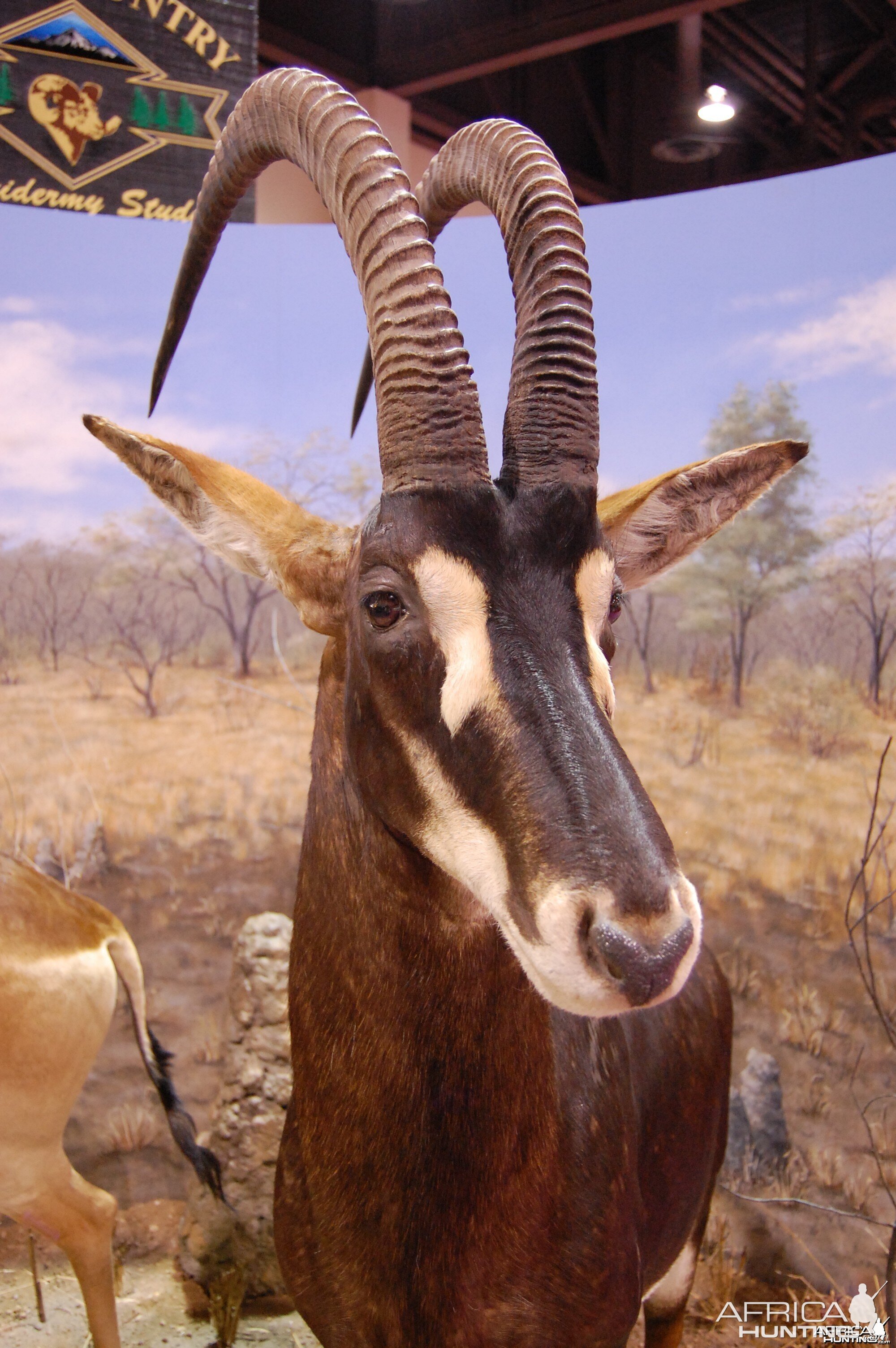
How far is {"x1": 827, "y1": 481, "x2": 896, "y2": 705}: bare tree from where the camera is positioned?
3.88 m

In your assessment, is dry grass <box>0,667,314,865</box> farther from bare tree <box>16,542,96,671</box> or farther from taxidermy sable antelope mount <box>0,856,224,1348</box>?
taxidermy sable antelope mount <box>0,856,224,1348</box>

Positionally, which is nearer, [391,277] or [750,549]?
[391,277]

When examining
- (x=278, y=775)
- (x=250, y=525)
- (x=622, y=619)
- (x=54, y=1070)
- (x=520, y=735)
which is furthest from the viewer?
(x=622, y=619)

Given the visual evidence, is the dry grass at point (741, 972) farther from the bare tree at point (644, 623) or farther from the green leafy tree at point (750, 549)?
the bare tree at point (644, 623)

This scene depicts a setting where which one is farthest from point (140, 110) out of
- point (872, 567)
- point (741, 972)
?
point (741, 972)

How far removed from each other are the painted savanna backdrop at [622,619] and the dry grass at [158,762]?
0.01 meters

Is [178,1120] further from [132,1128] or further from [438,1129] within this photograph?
[438,1129]

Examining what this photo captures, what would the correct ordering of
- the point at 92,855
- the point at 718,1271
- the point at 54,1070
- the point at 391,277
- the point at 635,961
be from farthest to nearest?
the point at 92,855 → the point at 718,1271 → the point at 54,1070 → the point at 391,277 → the point at 635,961

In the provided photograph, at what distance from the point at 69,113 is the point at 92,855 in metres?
2.80

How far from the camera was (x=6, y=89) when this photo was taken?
2922 millimetres

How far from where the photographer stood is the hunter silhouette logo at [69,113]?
116 inches

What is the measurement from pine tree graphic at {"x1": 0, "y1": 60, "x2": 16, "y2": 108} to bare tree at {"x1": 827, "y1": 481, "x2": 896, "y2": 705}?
343 centimetres

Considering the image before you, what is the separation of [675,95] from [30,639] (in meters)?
3.28

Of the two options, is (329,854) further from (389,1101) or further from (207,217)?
(207,217)
